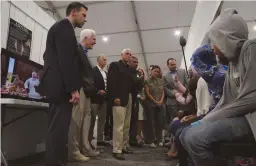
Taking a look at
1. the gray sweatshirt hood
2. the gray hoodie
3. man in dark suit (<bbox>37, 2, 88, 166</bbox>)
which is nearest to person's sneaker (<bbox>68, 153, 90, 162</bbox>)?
man in dark suit (<bbox>37, 2, 88, 166</bbox>)

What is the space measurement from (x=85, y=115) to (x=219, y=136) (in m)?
1.59

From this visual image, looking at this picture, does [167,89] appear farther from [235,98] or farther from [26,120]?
[235,98]

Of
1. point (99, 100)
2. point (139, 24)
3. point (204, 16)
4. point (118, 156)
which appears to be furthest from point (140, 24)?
point (118, 156)

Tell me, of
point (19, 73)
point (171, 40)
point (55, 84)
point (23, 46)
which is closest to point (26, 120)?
point (19, 73)

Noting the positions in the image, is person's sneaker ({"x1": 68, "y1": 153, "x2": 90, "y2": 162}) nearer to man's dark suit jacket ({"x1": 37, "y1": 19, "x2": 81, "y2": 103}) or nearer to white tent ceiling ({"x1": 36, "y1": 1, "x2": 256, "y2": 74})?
man's dark suit jacket ({"x1": 37, "y1": 19, "x2": 81, "y2": 103})

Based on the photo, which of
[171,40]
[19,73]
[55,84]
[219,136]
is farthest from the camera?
[171,40]

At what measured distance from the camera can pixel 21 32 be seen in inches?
93.9

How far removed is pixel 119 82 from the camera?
2.51 m

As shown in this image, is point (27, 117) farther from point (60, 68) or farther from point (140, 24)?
point (140, 24)

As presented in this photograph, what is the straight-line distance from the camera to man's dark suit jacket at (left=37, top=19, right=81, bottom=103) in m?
1.48

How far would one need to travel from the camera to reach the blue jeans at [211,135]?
90 cm

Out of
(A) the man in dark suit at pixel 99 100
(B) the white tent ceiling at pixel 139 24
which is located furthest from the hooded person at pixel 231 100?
(B) the white tent ceiling at pixel 139 24

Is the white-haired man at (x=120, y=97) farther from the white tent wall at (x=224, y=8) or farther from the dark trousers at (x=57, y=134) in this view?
the white tent wall at (x=224, y=8)

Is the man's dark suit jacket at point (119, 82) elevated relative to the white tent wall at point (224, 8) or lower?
lower
